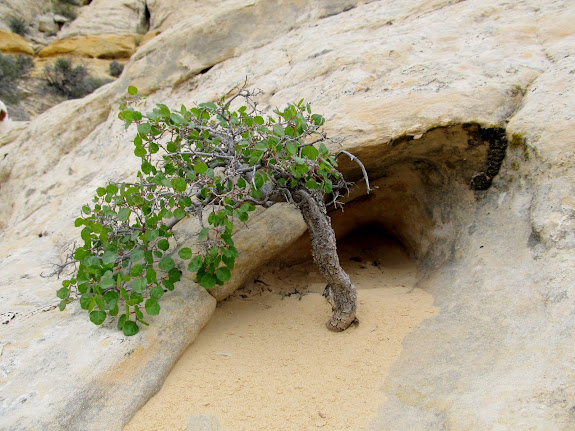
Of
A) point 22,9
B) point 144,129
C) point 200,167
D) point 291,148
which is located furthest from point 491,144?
point 22,9

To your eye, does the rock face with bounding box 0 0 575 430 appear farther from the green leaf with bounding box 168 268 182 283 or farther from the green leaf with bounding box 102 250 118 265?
the green leaf with bounding box 102 250 118 265

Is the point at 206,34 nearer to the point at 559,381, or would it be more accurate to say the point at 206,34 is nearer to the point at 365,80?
the point at 365,80

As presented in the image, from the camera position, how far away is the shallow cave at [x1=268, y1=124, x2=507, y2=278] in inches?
94.3

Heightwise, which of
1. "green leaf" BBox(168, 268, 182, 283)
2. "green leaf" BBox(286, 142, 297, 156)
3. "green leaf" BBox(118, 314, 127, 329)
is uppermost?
"green leaf" BBox(286, 142, 297, 156)

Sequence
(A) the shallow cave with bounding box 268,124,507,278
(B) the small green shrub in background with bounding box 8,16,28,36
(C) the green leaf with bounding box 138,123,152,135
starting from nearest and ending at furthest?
(C) the green leaf with bounding box 138,123,152,135
(A) the shallow cave with bounding box 268,124,507,278
(B) the small green shrub in background with bounding box 8,16,28,36

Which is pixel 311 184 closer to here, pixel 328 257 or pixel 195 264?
pixel 328 257

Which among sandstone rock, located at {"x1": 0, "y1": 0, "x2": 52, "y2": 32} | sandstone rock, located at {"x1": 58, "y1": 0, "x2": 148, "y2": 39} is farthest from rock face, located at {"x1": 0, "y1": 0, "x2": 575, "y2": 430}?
sandstone rock, located at {"x1": 0, "y1": 0, "x2": 52, "y2": 32}

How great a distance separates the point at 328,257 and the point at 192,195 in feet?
2.37

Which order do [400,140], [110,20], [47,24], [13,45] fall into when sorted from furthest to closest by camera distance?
[47,24], [110,20], [13,45], [400,140]

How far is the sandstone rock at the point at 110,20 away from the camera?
1199cm

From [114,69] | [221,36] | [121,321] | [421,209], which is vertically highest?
[221,36]

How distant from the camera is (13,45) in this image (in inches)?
447

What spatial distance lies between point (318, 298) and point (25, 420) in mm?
1568

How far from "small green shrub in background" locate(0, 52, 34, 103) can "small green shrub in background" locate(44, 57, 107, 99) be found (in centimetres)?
62
